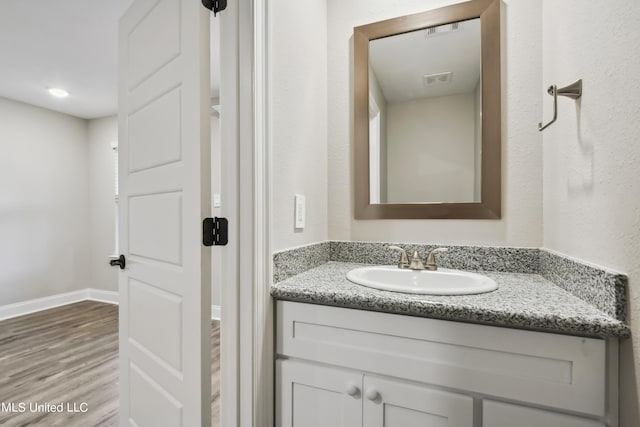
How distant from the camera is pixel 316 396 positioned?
95 centimetres

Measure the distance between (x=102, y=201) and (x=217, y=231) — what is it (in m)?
3.84

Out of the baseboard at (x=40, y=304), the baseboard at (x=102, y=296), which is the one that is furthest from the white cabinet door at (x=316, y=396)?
the baseboard at (x=40, y=304)

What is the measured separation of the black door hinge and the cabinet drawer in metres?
0.97

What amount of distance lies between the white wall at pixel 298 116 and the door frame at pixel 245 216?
7 centimetres

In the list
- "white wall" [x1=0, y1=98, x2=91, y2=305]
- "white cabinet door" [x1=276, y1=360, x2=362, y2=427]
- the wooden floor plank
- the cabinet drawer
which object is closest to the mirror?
the cabinet drawer

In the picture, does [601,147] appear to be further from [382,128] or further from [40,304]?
[40,304]

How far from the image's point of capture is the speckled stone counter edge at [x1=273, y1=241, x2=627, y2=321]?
0.72 metres

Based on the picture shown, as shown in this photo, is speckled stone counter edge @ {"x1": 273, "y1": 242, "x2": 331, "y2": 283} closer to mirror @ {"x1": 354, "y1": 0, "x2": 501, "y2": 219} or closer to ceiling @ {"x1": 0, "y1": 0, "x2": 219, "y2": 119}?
mirror @ {"x1": 354, "y1": 0, "x2": 501, "y2": 219}

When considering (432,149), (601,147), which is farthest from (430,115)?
(601,147)

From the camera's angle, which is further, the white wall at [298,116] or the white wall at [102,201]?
the white wall at [102,201]

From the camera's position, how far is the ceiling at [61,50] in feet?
6.23

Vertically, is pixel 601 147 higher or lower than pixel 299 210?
higher

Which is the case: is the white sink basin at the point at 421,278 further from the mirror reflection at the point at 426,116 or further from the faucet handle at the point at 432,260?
the mirror reflection at the point at 426,116

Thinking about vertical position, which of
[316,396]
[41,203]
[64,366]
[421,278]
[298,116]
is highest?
[298,116]
